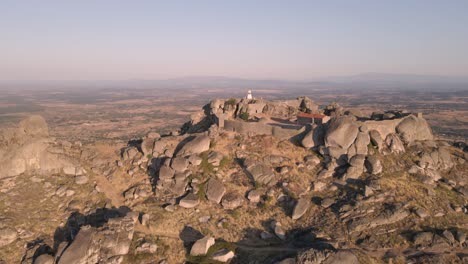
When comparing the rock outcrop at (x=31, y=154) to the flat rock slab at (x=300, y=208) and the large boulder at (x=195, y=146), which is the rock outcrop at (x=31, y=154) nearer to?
the large boulder at (x=195, y=146)

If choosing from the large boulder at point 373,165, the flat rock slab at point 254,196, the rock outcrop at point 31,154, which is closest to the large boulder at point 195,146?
the flat rock slab at point 254,196

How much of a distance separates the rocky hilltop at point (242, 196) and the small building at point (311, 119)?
5.91 metres

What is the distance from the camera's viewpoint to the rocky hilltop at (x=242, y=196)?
26.6 metres

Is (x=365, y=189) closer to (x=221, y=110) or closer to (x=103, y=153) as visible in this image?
(x=221, y=110)

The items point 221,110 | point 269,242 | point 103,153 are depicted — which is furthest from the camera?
point 221,110

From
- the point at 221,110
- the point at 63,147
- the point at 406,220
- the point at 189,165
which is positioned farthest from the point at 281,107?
the point at 63,147

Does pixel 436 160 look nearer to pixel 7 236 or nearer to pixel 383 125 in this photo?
pixel 383 125

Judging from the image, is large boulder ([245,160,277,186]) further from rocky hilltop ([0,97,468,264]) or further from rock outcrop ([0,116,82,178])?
rock outcrop ([0,116,82,178])

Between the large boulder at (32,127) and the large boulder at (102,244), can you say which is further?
the large boulder at (32,127)

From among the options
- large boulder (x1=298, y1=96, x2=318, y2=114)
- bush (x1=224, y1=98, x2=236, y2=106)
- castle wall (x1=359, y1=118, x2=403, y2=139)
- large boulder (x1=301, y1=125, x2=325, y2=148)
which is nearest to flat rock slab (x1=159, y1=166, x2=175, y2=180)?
large boulder (x1=301, y1=125, x2=325, y2=148)

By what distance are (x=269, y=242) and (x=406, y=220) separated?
12252mm

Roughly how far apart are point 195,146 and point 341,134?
53.9 ft

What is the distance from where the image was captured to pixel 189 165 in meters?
36.5

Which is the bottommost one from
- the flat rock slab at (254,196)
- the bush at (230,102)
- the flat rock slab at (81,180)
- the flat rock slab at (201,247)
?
the flat rock slab at (201,247)
